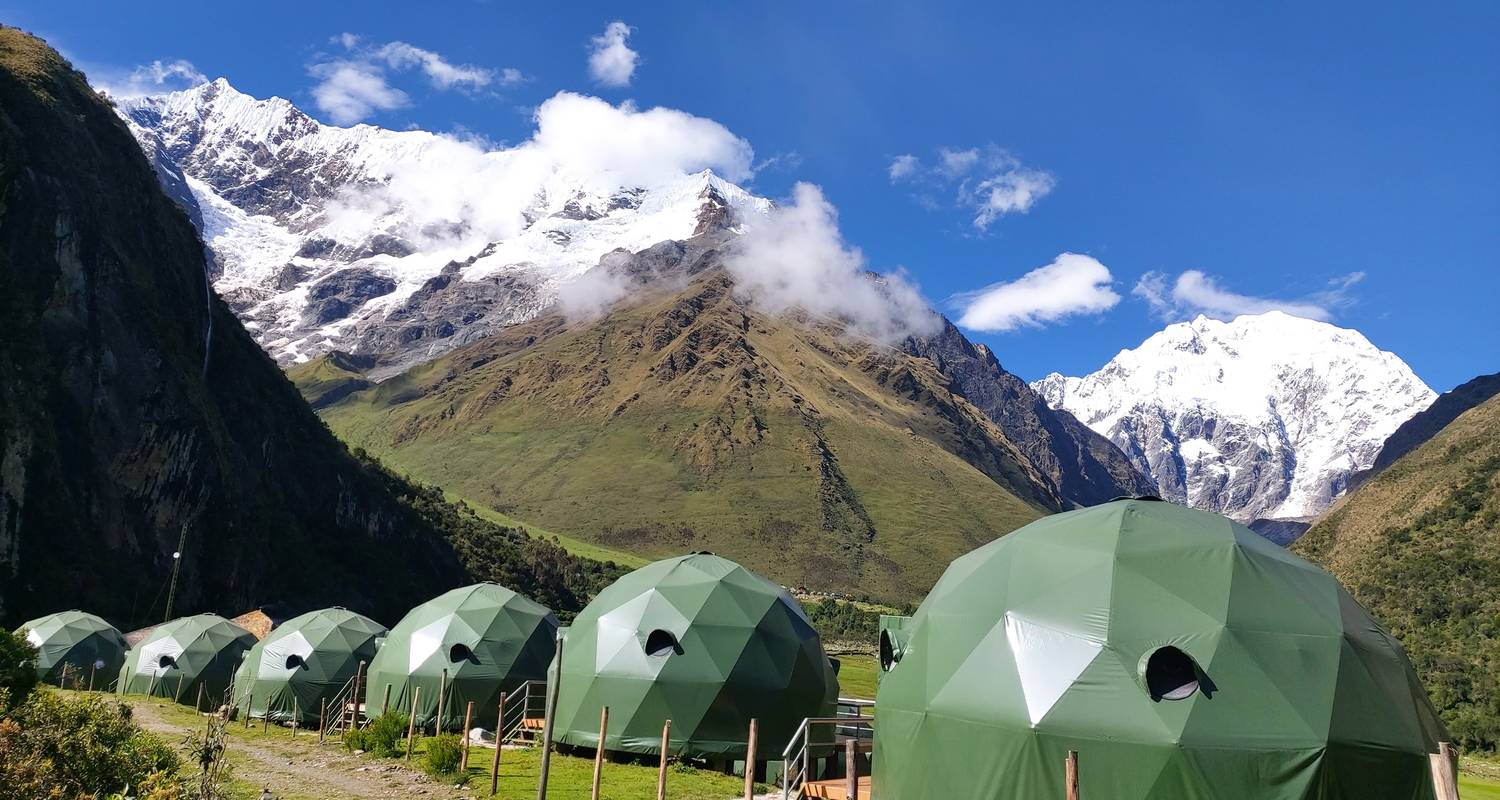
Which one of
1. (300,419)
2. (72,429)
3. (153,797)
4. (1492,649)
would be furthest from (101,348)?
(1492,649)

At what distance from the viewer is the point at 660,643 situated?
104 ft

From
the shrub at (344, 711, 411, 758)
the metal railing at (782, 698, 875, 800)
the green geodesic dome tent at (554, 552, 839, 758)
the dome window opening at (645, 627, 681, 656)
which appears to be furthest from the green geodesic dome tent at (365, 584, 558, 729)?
the metal railing at (782, 698, 875, 800)

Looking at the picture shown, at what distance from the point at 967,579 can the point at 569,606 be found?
13645 centimetres

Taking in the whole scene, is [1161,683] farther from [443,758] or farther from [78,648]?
[78,648]

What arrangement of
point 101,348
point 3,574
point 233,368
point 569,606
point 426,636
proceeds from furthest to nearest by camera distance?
point 569,606
point 233,368
point 101,348
point 3,574
point 426,636

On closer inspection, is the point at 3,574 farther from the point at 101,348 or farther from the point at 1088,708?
the point at 1088,708

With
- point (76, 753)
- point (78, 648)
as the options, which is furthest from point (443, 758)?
point (78, 648)

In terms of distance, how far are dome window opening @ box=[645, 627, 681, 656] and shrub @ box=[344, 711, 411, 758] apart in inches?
347

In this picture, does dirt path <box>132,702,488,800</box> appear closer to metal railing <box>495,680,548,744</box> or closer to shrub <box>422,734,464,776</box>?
shrub <box>422,734,464,776</box>

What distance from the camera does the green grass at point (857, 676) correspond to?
75.4 m

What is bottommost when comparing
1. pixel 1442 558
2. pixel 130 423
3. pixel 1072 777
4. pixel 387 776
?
pixel 387 776

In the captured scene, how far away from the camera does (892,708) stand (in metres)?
20.0

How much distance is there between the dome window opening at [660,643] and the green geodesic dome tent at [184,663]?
30567mm

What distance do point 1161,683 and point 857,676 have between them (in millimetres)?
79862
